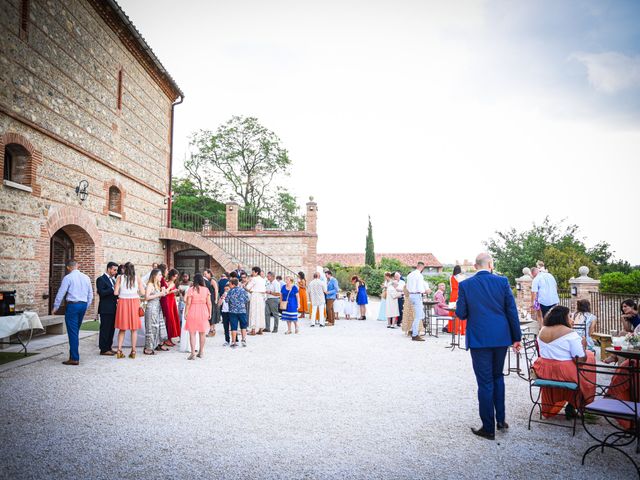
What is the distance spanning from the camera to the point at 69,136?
11672mm

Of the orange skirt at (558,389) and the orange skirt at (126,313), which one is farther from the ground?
the orange skirt at (126,313)

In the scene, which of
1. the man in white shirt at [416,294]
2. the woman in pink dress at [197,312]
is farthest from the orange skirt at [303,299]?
the woman in pink dress at [197,312]

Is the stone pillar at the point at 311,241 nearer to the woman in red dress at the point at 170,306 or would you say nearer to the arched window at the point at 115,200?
the arched window at the point at 115,200

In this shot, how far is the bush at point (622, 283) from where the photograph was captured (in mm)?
17578

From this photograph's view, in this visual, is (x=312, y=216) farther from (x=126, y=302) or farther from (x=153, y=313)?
(x=126, y=302)

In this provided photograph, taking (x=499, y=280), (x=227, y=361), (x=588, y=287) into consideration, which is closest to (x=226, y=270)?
(x=227, y=361)

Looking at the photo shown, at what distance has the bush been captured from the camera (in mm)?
17578

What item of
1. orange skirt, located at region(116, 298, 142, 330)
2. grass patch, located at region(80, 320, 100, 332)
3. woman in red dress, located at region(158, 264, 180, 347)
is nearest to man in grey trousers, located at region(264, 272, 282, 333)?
woman in red dress, located at region(158, 264, 180, 347)

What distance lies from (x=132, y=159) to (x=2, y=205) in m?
6.96

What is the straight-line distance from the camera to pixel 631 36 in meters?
9.52

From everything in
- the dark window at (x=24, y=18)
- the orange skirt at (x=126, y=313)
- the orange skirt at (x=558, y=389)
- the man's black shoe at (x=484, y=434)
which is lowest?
the man's black shoe at (x=484, y=434)

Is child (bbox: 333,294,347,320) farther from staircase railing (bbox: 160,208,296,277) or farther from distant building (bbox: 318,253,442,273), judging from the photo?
distant building (bbox: 318,253,442,273)

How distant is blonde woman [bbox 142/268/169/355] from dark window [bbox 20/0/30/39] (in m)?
6.86

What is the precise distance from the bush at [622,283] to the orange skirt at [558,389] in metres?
16.3
